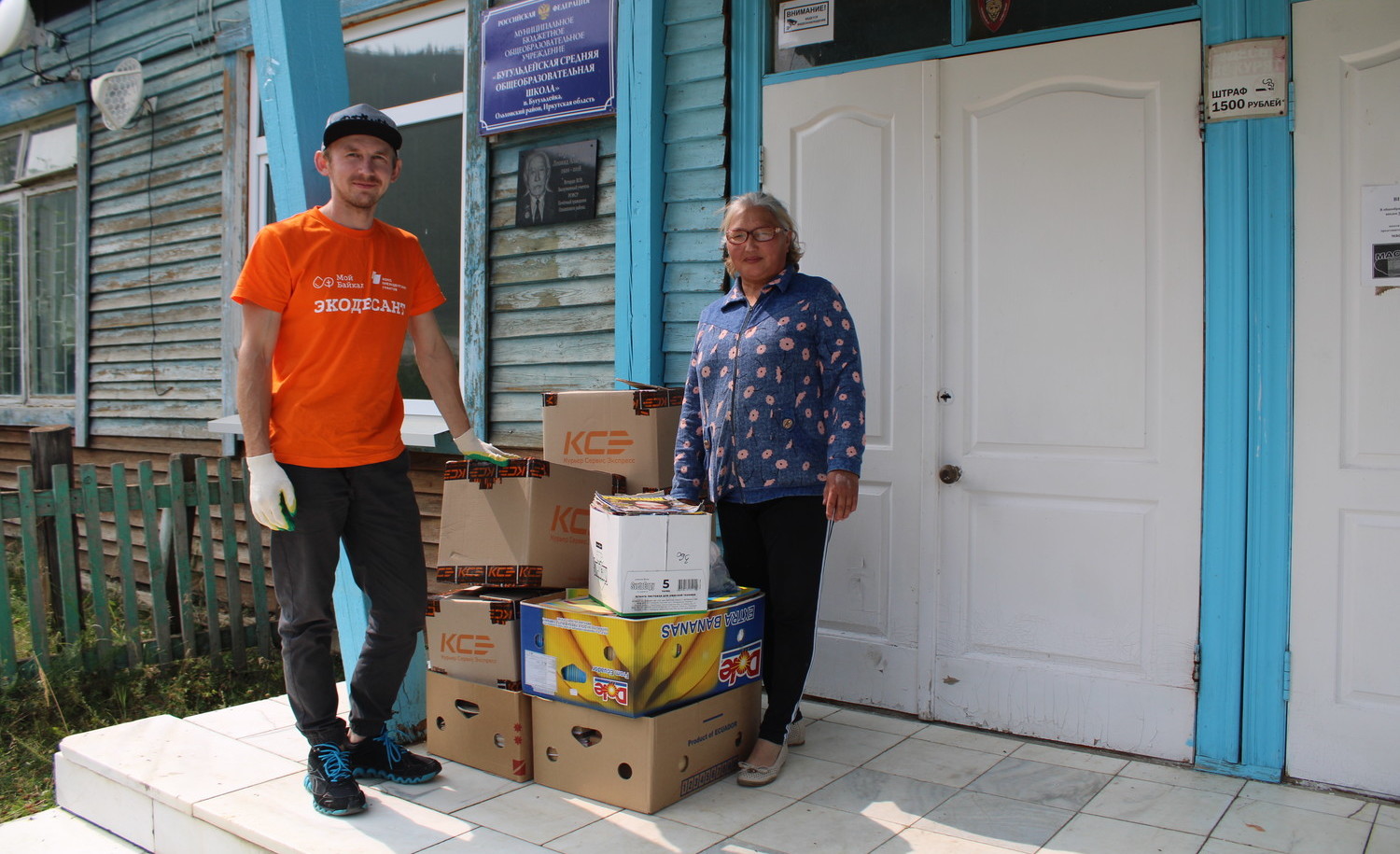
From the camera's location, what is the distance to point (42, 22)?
709 cm

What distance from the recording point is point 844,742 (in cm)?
323

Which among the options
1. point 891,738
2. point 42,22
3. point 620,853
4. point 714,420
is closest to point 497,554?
point 714,420

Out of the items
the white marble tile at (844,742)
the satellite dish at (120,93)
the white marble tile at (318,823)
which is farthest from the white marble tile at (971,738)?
the satellite dish at (120,93)

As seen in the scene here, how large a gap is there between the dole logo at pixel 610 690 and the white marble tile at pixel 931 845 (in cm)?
73

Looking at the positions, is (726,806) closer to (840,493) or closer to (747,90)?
(840,493)

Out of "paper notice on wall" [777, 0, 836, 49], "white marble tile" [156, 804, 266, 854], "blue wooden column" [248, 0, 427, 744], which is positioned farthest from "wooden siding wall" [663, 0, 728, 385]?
"white marble tile" [156, 804, 266, 854]

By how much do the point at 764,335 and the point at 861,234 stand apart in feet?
2.66

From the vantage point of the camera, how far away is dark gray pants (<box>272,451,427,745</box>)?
8.91 feet

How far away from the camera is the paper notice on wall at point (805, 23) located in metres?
3.60

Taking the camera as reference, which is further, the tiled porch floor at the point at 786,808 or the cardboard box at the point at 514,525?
the cardboard box at the point at 514,525

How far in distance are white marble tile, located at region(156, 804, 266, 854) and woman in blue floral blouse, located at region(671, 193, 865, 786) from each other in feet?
4.42

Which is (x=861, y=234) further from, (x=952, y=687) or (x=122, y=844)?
(x=122, y=844)

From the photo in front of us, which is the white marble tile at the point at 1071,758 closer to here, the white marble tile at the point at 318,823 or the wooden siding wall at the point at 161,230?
the white marble tile at the point at 318,823

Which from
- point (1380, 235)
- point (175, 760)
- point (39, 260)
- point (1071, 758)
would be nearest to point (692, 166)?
point (1380, 235)
